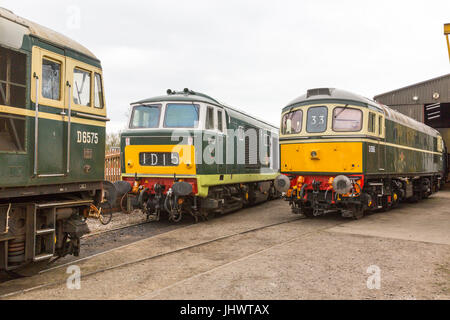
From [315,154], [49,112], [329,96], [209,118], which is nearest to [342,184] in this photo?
[315,154]

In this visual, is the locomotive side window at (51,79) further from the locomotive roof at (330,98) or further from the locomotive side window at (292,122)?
the locomotive roof at (330,98)

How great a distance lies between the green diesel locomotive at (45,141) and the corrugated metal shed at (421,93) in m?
22.6

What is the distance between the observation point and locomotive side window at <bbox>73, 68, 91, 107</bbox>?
589 centimetres

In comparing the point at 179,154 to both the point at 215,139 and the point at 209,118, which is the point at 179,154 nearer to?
the point at 215,139

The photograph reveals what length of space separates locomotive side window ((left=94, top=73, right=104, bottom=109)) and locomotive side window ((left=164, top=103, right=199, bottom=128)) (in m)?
3.53

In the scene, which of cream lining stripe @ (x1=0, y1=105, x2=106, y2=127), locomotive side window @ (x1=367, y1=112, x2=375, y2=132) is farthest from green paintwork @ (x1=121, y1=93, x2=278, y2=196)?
locomotive side window @ (x1=367, y1=112, x2=375, y2=132)

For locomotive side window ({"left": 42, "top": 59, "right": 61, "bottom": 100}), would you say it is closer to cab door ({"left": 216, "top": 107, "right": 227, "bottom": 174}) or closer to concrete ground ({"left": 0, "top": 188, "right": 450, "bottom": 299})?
concrete ground ({"left": 0, "top": 188, "right": 450, "bottom": 299})

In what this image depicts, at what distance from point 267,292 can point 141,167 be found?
19.5ft

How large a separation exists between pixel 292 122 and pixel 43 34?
7.46 metres

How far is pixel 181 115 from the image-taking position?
9891 mm

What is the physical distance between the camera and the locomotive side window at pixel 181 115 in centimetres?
978

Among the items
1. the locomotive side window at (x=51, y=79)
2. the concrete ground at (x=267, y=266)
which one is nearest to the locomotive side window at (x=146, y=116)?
the concrete ground at (x=267, y=266)

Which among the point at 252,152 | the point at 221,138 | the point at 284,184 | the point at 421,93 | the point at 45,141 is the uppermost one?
the point at 421,93
